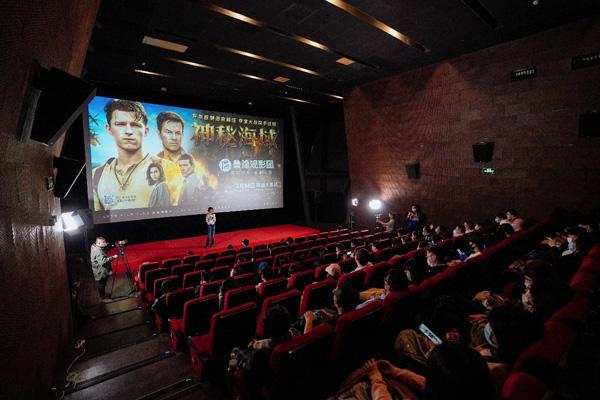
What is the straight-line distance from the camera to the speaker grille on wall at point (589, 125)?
5.94 metres

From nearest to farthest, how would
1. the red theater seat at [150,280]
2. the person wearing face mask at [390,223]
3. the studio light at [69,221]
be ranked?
1. the studio light at [69,221]
2. the red theater seat at [150,280]
3. the person wearing face mask at [390,223]

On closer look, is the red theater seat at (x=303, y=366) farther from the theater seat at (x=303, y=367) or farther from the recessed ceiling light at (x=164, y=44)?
the recessed ceiling light at (x=164, y=44)

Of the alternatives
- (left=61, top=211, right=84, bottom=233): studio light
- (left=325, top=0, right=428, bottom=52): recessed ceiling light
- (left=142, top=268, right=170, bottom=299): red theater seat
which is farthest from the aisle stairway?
(left=325, top=0, right=428, bottom=52): recessed ceiling light

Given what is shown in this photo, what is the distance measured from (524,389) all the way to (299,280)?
9.59 ft

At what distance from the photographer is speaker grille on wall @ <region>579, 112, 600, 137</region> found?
5.94 metres

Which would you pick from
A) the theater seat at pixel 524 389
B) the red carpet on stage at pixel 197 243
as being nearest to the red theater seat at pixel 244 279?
the theater seat at pixel 524 389

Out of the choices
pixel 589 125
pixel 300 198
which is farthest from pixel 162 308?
pixel 300 198

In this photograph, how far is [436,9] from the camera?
224 inches

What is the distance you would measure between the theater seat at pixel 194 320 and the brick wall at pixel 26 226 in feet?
3.71

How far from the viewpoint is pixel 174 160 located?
10.1 meters

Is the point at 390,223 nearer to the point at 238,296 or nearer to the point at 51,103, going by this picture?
the point at 238,296

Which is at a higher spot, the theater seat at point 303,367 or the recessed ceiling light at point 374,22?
the recessed ceiling light at point 374,22

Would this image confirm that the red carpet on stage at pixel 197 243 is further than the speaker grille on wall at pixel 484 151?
Yes

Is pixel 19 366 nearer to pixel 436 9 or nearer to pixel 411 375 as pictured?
pixel 411 375
